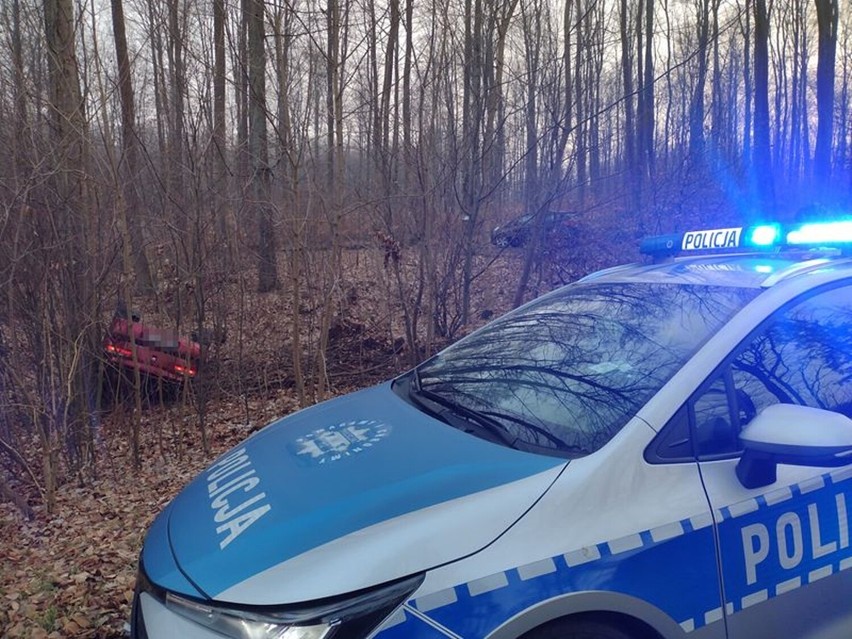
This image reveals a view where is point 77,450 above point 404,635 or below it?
below

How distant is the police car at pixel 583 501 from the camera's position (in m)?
1.76

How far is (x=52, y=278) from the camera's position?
17.6 feet

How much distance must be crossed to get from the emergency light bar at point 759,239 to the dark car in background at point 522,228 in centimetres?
488

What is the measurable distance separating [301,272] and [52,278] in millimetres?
2451

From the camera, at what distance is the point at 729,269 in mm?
2750

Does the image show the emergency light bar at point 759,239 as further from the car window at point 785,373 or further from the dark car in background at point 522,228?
the dark car in background at point 522,228

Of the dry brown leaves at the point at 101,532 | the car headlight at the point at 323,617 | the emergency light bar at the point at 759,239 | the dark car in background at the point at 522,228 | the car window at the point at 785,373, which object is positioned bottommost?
the dry brown leaves at the point at 101,532

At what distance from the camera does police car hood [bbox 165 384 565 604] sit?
1.77 metres

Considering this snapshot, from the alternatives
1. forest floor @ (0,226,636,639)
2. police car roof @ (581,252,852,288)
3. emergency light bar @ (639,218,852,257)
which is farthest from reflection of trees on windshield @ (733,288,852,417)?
forest floor @ (0,226,636,639)

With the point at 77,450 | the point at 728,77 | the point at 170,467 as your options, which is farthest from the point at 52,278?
the point at 728,77

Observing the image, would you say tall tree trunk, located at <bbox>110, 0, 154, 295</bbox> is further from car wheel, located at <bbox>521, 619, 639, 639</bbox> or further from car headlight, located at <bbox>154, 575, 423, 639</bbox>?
car wheel, located at <bbox>521, 619, 639, 639</bbox>

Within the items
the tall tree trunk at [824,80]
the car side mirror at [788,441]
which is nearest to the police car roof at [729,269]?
the car side mirror at [788,441]

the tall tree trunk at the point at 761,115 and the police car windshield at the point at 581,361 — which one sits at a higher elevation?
the tall tree trunk at the point at 761,115

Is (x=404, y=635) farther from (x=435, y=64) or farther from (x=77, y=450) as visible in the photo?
(x=435, y=64)
